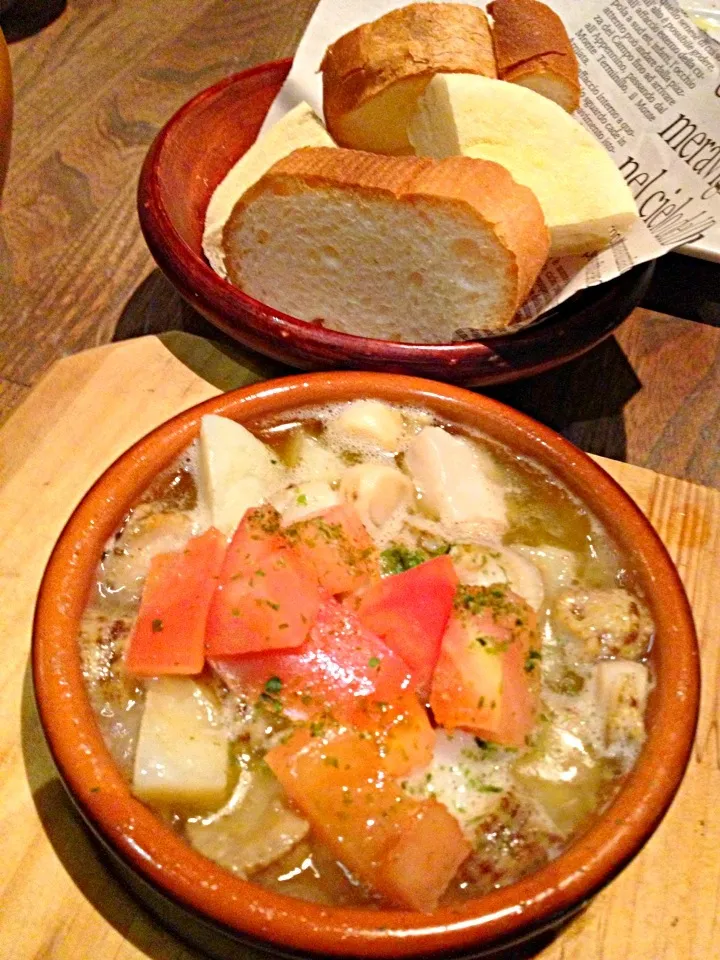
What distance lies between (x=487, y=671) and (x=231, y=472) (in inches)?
18.5

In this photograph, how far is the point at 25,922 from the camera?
37.3 inches

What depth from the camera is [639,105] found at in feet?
5.73

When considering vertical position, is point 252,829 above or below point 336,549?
below

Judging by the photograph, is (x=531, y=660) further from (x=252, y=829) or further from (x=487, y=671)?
(x=252, y=829)

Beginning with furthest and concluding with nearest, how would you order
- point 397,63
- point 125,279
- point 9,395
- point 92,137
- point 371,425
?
point 92,137 < point 125,279 < point 397,63 < point 9,395 < point 371,425

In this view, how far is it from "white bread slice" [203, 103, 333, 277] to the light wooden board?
346 millimetres

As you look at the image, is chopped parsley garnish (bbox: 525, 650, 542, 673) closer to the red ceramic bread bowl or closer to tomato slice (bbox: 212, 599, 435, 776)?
tomato slice (bbox: 212, 599, 435, 776)

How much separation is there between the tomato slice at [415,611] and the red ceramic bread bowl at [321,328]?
48 centimetres

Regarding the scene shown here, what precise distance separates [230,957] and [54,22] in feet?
8.73

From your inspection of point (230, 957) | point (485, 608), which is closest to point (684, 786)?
point (485, 608)

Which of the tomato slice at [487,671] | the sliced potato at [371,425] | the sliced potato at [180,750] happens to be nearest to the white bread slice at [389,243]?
the sliced potato at [371,425]

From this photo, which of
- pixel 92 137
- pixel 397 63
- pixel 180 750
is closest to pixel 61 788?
pixel 180 750

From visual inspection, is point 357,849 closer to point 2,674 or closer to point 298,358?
point 2,674

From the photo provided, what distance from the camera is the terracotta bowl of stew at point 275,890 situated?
80 cm
